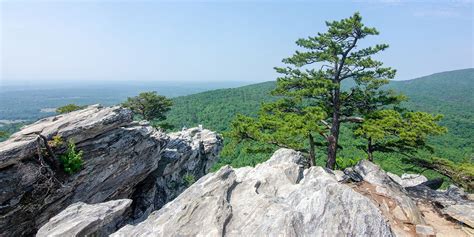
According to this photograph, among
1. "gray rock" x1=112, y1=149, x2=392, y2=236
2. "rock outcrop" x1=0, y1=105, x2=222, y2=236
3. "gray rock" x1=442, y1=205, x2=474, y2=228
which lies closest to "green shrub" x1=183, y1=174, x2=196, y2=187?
"rock outcrop" x1=0, y1=105, x2=222, y2=236

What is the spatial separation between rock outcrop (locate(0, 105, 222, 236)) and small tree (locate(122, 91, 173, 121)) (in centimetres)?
1001

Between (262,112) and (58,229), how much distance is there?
1218 cm

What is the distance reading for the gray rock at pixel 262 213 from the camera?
904cm

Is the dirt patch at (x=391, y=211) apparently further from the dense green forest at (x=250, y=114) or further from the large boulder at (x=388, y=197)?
the dense green forest at (x=250, y=114)

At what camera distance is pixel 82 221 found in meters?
10.2

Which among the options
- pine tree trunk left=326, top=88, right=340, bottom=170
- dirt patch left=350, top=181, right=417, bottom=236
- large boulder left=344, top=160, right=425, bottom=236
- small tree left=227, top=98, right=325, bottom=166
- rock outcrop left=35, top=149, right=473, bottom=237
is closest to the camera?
rock outcrop left=35, top=149, right=473, bottom=237

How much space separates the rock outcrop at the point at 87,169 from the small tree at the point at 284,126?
232 inches

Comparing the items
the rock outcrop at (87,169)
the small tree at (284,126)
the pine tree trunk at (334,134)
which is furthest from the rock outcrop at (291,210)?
the rock outcrop at (87,169)

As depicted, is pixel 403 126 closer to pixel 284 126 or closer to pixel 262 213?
pixel 284 126

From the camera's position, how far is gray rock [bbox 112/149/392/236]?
29.7ft

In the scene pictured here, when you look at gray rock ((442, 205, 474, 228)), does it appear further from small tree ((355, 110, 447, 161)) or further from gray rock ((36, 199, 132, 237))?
gray rock ((36, 199, 132, 237))

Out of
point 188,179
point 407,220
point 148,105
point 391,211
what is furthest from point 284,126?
point 148,105

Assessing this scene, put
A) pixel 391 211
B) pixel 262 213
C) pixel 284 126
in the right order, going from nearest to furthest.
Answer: pixel 262 213 < pixel 391 211 < pixel 284 126

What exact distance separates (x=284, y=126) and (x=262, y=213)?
22.5 ft
